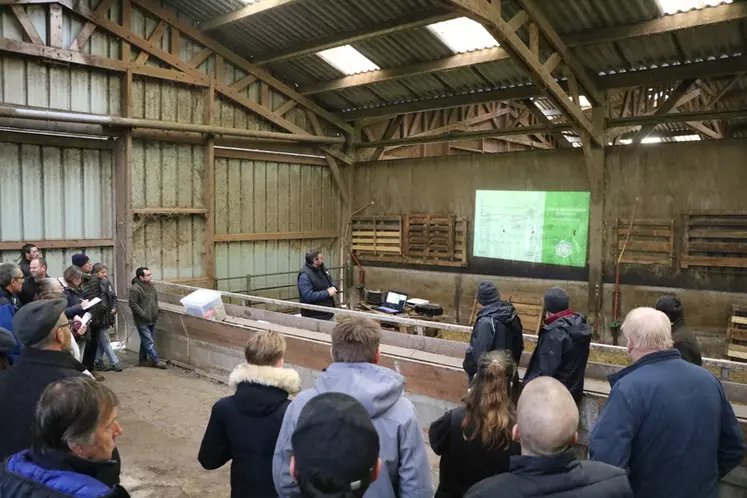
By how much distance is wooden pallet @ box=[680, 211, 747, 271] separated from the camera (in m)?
8.48

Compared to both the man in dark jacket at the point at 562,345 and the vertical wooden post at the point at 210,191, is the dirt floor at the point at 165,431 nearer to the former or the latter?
the man in dark jacket at the point at 562,345

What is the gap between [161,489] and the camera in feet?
13.8

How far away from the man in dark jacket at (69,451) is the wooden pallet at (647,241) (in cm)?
931

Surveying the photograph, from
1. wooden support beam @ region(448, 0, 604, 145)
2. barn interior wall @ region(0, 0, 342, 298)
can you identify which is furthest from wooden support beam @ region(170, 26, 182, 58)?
wooden support beam @ region(448, 0, 604, 145)

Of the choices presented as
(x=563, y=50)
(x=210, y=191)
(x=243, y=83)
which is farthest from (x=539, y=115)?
(x=210, y=191)

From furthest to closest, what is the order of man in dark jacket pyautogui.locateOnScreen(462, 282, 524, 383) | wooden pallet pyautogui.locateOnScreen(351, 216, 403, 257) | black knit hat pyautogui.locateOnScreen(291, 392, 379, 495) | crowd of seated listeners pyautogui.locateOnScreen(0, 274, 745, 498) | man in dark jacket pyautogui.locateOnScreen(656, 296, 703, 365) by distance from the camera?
wooden pallet pyautogui.locateOnScreen(351, 216, 403, 257), man in dark jacket pyautogui.locateOnScreen(462, 282, 524, 383), man in dark jacket pyautogui.locateOnScreen(656, 296, 703, 365), crowd of seated listeners pyautogui.locateOnScreen(0, 274, 745, 498), black knit hat pyautogui.locateOnScreen(291, 392, 379, 495)

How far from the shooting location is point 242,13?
9.06m

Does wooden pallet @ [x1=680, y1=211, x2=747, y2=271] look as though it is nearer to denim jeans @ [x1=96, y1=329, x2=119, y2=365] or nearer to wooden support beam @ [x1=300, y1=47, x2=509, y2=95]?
wooden support beam @ [x1=300, y1=47, x2=509, y2=95]

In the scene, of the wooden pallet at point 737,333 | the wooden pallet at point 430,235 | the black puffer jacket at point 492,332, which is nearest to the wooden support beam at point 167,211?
the wooden pallet at point 430,235

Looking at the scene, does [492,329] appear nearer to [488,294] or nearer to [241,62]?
[488,294]

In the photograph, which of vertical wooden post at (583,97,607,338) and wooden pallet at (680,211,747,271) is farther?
vertical wooden post at (583,97,607,338)

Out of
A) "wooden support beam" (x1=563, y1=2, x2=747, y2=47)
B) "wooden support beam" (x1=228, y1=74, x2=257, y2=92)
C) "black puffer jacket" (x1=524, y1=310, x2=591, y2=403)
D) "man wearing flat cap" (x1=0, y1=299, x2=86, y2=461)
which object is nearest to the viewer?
"man wearing flat cap" (x1=0, y1=299, x2=86, y2=461)

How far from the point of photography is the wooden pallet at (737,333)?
8.27 metres

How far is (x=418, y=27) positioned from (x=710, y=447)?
762 centimetres
